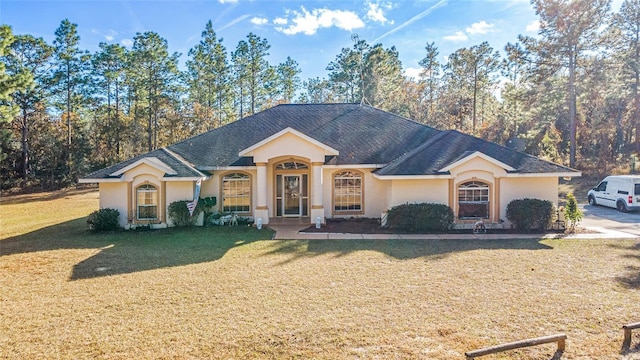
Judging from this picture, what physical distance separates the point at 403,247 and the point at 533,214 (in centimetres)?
686

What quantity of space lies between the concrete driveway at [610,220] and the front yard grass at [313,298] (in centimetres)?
327

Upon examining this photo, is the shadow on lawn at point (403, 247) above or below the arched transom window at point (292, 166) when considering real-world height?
below

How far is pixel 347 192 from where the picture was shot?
17469 millimetres

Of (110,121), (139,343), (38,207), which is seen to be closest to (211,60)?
(110,121)

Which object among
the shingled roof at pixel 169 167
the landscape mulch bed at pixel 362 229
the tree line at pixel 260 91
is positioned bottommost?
the landscape mulch bed at pixel 362 229

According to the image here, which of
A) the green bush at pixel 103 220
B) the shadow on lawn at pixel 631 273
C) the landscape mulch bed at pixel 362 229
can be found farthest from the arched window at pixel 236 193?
the shadow on lawn at pixel 631 273

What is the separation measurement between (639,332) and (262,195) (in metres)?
13.2

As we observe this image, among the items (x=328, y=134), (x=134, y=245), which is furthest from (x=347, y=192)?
(x=134, y=245)

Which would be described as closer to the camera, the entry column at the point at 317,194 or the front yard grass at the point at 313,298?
the front yard grass at the point at 313,298

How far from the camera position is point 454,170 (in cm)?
1534

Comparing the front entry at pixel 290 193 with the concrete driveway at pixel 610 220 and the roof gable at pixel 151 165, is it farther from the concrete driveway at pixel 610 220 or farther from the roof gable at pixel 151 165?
the concrete driveway at pixel 610 220

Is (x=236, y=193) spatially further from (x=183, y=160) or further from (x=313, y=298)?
(x=313, y=298)

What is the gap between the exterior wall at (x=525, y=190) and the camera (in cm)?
1566

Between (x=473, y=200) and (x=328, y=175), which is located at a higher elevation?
(x=328, y=175)
